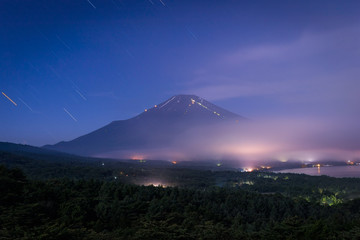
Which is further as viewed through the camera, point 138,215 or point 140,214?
point 138,215

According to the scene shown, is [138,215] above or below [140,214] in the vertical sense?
below

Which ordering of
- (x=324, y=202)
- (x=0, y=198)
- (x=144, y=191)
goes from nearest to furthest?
1. (x=0, y=198)
2. (x=144, y=191)
3. (x=324, y=202)

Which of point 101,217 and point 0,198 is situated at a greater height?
point 0,198

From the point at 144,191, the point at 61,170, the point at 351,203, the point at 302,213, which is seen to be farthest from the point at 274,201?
the point at 61,170

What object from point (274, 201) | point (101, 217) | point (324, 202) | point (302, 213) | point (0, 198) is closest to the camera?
point (0, 198)

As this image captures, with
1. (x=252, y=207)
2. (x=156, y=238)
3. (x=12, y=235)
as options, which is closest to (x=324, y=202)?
(x=252, y=207)

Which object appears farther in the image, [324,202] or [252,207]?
[324,202]

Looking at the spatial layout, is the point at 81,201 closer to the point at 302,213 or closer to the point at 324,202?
the point at 302,213

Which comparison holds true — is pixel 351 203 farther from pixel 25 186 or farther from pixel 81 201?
pixel 25 186
